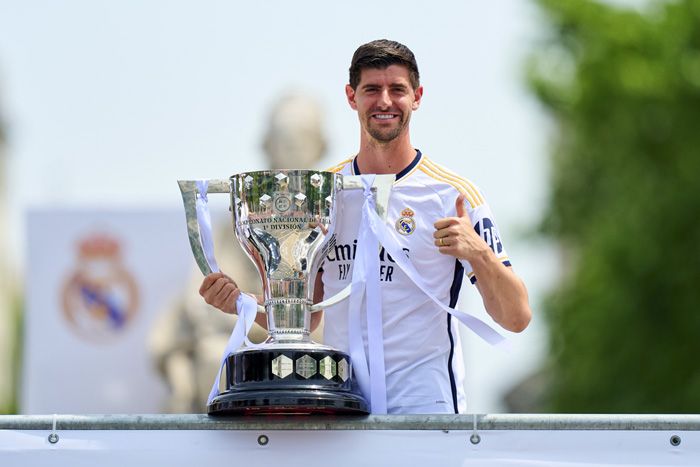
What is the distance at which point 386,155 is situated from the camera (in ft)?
26.8

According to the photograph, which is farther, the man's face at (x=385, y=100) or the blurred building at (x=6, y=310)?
the blurred building at (x=6, y=310)

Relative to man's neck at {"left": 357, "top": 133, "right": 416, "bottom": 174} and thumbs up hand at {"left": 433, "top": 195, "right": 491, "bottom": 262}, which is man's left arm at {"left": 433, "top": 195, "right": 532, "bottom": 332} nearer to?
thumbs up hand at {"left": 433, "top": 195, "right": 491, "bottom": 262}

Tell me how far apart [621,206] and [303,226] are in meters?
16.7

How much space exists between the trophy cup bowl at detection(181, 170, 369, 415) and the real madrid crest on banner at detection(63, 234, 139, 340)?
864cm

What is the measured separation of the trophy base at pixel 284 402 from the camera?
24.7 feet

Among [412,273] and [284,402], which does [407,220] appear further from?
[284,402]

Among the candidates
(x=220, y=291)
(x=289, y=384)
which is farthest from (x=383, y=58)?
(x=289, y=384)

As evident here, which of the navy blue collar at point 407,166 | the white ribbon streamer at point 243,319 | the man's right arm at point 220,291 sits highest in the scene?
the navy blue collar at point 407,166

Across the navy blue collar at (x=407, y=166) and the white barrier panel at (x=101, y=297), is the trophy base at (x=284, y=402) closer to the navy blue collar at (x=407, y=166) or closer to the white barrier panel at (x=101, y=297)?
the navy blue collar at (x=407, y=166)

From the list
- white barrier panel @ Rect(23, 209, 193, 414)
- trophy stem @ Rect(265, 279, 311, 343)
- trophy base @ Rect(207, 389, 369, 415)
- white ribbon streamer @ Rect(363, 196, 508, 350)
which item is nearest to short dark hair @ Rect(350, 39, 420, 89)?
white ribbon streamer @ Rect(363, 196, 508, 350)

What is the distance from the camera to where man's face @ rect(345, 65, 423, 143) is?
26.3 ft

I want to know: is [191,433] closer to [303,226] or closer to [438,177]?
[303,226]

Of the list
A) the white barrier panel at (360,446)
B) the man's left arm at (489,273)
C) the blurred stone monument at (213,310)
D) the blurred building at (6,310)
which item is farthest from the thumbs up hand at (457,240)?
the blurred building at (6,310)

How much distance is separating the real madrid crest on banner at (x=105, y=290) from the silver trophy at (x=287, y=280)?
28.4 ft
